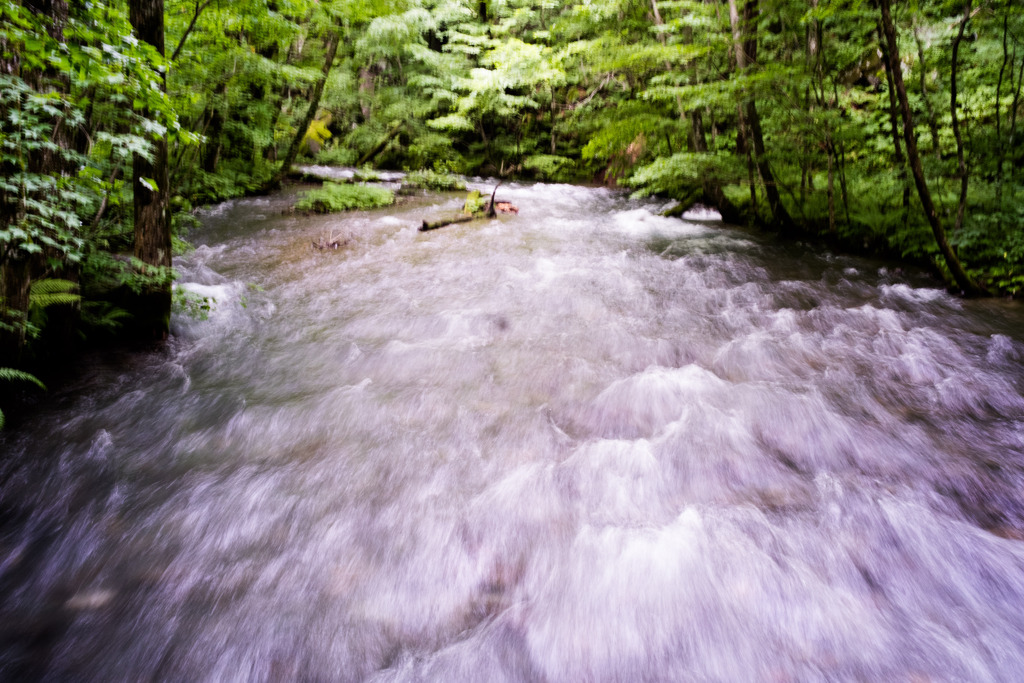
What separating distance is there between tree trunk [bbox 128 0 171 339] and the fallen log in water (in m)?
6.62

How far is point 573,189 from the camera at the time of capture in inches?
698

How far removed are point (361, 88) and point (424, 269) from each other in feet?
66.2

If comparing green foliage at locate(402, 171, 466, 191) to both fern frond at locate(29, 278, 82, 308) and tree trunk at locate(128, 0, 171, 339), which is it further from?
fern frond at locate(29, 278, 82, 308)

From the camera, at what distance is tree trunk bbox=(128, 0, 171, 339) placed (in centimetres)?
402

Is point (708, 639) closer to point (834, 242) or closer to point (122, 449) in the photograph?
point (122, 449)

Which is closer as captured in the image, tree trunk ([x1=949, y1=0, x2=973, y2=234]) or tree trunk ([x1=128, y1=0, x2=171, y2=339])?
tree trunk ([x1=128, y1=0, x2=171, y2=339])

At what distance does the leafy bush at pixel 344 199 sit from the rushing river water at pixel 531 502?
7.52 meters

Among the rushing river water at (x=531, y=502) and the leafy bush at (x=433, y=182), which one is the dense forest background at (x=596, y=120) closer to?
the rushing river water at (x=531, y=502)

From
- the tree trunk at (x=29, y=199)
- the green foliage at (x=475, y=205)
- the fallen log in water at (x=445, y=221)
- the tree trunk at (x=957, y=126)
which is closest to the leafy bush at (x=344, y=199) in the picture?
the green foliage at (x=475, y=205)

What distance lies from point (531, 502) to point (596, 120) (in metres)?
9.47

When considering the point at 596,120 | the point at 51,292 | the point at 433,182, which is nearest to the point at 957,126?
the point at 596,120

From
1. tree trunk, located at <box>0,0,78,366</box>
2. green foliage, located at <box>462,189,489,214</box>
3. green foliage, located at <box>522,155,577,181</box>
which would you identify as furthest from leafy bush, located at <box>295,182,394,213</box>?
tree trunk, located at <box>0,0,78,366</box>

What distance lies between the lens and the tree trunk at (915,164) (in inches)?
212

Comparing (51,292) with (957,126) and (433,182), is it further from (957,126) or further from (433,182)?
(433,182)
